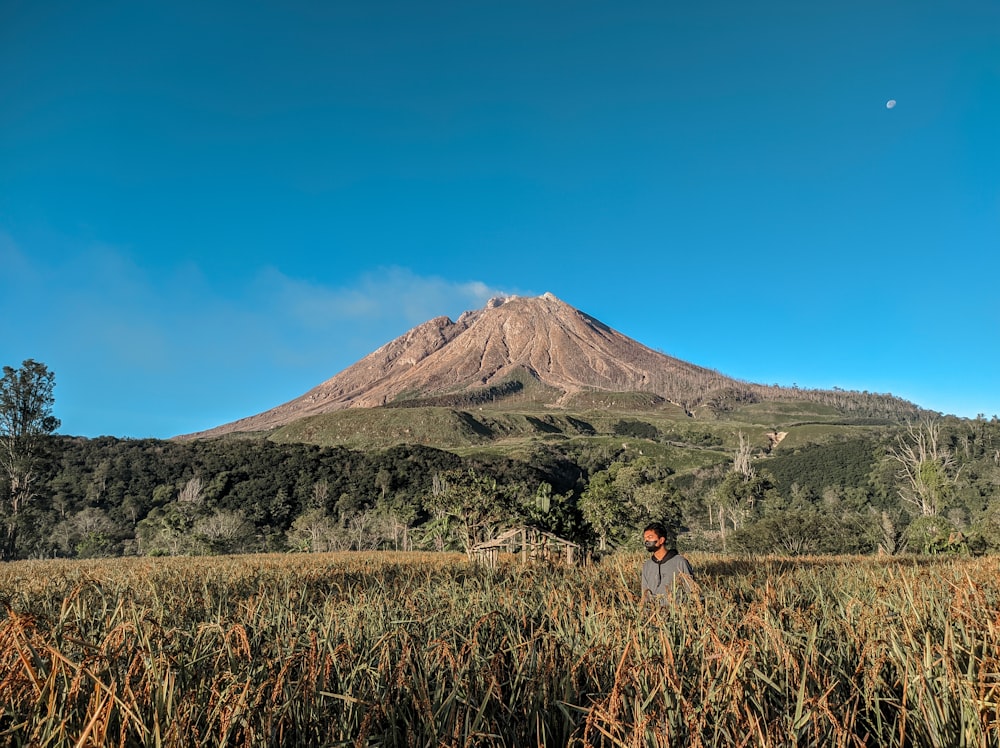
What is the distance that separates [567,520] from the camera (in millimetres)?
11586

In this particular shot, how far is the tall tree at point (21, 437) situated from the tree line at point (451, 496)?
61mm

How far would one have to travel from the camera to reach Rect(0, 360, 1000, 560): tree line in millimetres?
15273

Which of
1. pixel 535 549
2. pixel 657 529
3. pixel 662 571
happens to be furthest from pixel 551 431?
pixel 662 571

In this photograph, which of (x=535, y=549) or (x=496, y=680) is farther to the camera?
(x=535, y=549)

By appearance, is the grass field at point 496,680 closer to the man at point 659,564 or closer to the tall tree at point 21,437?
the man at point 659,564

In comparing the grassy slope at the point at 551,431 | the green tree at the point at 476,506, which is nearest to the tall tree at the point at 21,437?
the green tree at the point at 476,506

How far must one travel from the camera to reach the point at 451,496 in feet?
36.2

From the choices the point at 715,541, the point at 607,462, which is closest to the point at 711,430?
the point at 607,462

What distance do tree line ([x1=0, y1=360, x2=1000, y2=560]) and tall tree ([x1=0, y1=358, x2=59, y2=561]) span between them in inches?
2.4

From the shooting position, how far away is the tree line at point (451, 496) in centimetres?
1527

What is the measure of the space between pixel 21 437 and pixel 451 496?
25.9m

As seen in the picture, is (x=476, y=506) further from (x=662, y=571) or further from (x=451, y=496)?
(x=662, y=571)

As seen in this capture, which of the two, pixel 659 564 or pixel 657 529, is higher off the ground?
pixel 657 529

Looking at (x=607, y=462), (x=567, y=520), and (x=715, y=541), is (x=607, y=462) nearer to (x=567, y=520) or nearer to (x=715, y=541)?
(x=715, y=541)
